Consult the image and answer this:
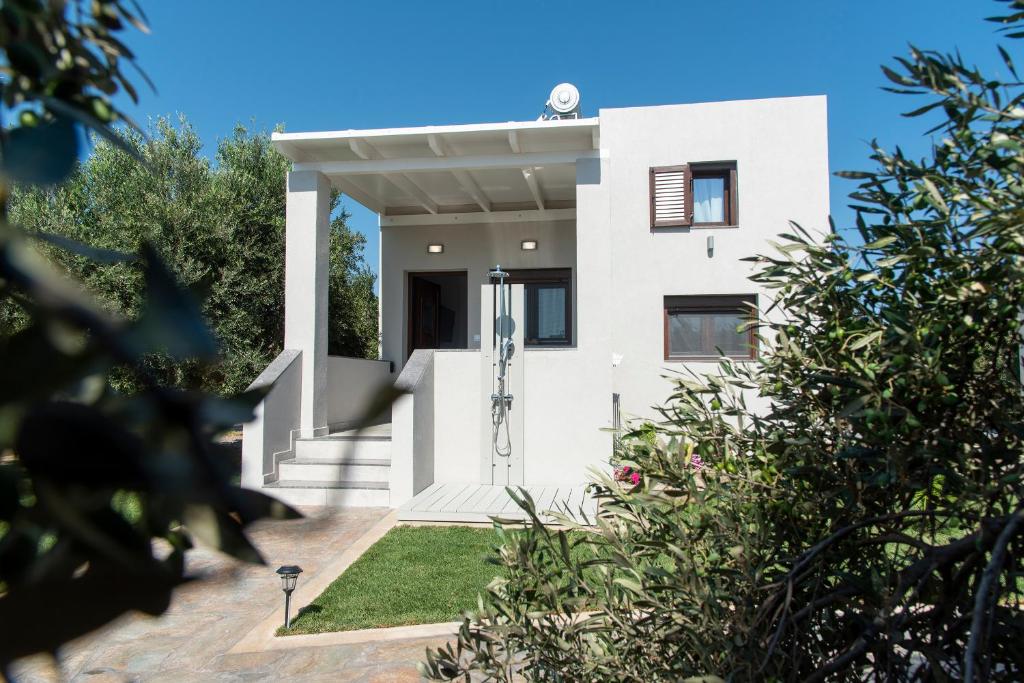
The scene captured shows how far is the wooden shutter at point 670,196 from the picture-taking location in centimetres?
1126

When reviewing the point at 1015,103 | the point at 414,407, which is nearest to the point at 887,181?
the point at 1015,103

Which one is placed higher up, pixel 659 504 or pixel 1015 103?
pixel 1015 103

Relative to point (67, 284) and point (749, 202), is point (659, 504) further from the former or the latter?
point (749, 202)

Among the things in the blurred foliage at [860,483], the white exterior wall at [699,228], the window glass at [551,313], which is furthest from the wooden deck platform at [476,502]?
the blurred foliage at [860,483]

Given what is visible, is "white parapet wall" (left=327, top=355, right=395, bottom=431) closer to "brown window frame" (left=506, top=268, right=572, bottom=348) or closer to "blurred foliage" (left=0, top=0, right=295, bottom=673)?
"brown window frame" (left=506, top=268, right=572, bottom=348)

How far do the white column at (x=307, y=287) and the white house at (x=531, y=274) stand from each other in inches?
1.1

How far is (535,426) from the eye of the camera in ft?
31.9

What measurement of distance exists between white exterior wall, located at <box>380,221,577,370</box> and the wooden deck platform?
12.6ft

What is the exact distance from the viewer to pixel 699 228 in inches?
444

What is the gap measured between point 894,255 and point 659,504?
984 mm

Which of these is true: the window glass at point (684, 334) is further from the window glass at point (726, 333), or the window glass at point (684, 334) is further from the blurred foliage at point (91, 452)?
the blurred foliage at point (91, 452)

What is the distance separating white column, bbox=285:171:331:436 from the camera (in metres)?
9.87

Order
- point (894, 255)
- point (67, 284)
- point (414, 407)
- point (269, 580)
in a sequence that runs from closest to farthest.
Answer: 1. point (67, 284)
2. point (894, 255)
3. point (269, 580)
4. point (414, 407)

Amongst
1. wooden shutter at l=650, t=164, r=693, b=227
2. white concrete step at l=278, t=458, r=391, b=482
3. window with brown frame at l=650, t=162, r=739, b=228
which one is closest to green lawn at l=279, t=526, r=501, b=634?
white concrete step at l=278, t=458, r=391, b=482
